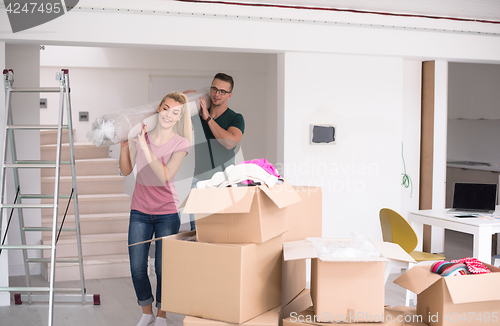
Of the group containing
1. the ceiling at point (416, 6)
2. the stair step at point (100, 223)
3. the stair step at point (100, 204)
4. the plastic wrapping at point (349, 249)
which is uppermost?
the ceiling at point (416, 6)

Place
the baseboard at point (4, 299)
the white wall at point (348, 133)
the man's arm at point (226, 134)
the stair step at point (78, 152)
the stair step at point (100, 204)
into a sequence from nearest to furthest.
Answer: the man's arm at point (226, 134), the baseboard at point (4, 299), the white wall at point (348, 133), the stair step at point (100, 204), the stair step at point (78, 152)

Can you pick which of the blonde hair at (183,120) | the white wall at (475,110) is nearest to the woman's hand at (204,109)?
the blonde hair at (183,120)

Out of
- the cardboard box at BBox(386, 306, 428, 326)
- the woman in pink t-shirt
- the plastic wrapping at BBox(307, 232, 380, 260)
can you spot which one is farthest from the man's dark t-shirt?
the cardboard box at BBox(386, 306, 428, 326)

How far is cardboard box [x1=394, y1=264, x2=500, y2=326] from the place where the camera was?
72.6 inches

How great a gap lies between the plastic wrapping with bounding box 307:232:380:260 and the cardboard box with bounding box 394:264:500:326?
241 millimetres

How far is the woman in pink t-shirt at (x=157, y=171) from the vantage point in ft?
8.71

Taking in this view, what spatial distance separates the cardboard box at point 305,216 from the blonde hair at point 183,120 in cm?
75

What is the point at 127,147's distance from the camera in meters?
2.69

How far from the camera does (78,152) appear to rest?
5.50 metres

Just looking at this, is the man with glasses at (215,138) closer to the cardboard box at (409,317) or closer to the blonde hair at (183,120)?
the blonde hair at (183,120)

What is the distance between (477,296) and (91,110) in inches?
210

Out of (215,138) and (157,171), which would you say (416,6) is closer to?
(215,138)

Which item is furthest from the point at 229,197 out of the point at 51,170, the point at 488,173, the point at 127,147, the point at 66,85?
the point at 488,173

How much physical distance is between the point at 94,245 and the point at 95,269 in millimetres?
249
